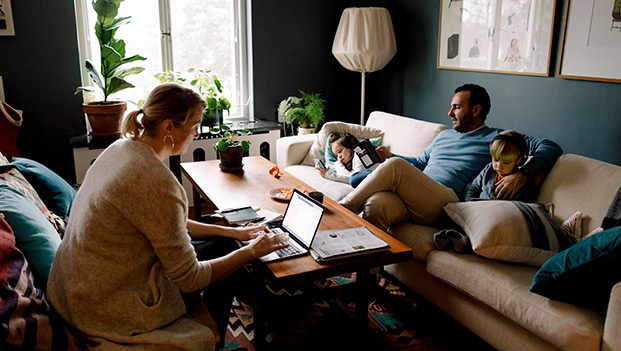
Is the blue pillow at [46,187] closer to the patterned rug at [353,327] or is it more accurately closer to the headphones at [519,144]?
the patterned rug at [353,327]

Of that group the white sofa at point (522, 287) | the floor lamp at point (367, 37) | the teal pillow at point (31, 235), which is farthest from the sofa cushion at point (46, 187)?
the floor lamp at point (367, 37)

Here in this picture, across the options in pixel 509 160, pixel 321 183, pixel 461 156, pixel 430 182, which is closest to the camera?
pixel 509 160

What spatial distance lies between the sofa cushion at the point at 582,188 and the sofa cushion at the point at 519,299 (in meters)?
0.41

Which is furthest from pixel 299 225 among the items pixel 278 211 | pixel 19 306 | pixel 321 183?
pixel 321 183

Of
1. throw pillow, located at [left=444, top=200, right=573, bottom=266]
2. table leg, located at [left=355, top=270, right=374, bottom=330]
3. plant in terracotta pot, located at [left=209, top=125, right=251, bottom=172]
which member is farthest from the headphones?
plant in terracotta pot, located at [left=209, top=125, right=251, bottom=172]

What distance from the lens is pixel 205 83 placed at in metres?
4.02

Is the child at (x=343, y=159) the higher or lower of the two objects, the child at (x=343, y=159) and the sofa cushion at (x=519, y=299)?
the higher

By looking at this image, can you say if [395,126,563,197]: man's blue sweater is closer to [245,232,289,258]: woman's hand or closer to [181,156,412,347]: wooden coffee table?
[181,156,412,347]: wooden coffee table

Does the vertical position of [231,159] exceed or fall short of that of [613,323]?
it exceeds it

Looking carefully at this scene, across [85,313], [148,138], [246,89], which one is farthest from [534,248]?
[246,89]

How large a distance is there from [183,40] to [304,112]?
121 cm

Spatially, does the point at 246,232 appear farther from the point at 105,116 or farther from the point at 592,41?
the point at 592,41

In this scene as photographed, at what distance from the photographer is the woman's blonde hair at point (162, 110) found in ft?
4.91

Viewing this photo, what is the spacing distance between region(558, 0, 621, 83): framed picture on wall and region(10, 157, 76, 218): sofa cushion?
114 inches
